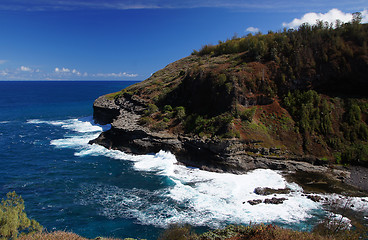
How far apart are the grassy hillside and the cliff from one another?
0.14 meters

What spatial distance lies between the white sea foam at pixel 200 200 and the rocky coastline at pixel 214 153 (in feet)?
4.83

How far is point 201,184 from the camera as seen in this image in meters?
28.4

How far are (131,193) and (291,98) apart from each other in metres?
32.1

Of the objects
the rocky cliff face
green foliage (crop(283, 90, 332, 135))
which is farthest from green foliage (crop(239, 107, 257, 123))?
green foliage (crop(283, 90, 332, 135))

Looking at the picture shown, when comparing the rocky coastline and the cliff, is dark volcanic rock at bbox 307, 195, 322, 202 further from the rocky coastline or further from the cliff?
the cliff

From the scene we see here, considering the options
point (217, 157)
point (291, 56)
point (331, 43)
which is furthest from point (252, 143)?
point (331, 43)

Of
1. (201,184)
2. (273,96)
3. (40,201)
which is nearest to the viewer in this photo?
(40,201)

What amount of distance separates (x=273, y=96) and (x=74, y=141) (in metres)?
42.1

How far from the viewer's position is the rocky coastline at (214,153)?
31456 millimetres

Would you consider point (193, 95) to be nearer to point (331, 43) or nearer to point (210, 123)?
point (210, 123)

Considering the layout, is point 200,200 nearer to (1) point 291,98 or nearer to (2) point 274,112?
(2) point 274,112

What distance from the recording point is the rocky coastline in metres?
31.5

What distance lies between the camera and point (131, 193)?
2680 centimetres

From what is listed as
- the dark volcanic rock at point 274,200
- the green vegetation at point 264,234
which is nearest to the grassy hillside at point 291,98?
the dark volcanic rock at point 274,200
